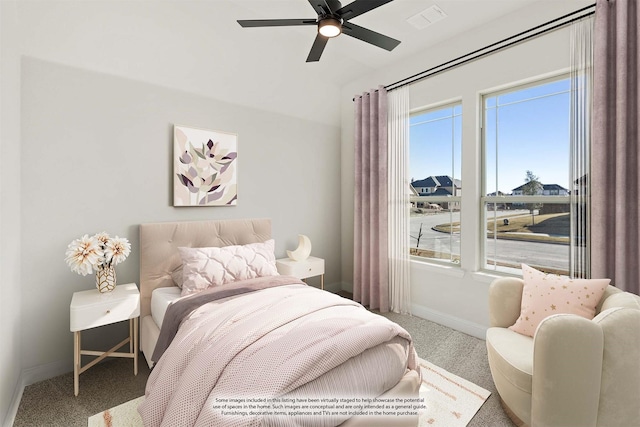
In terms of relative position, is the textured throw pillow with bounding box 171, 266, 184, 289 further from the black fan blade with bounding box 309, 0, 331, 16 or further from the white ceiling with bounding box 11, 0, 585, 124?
the black fan blade with bounding box 309, 0, 331, 16

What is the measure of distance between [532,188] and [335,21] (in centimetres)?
223

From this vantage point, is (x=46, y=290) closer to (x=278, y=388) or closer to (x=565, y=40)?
(x=278, y=388)

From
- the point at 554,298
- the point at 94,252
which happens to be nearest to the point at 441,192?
the point at 554,298

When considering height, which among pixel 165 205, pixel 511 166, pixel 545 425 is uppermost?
pixel 511 166

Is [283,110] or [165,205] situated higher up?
[283,110]

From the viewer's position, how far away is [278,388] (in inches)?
49.5

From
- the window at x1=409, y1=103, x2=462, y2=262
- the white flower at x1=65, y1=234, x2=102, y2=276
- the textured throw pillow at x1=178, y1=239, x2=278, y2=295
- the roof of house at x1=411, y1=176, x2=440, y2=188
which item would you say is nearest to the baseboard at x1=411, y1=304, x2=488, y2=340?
the window at x1=409, y1=103, x2=462, y2=262

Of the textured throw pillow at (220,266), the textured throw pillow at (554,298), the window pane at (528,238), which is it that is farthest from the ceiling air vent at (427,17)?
the textured throw pillow at (220,266)

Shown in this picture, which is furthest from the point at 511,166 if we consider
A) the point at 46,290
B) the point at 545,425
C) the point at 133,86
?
the point at 46,290

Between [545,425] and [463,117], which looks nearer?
[545,425]

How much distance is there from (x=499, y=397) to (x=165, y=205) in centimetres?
297

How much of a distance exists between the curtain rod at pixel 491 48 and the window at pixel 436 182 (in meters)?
0.39

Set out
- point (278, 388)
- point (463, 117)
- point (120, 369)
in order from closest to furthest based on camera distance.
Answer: point (278, 388), point (120, 369), point (463, 117)

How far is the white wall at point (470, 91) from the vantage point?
255 centimetres
